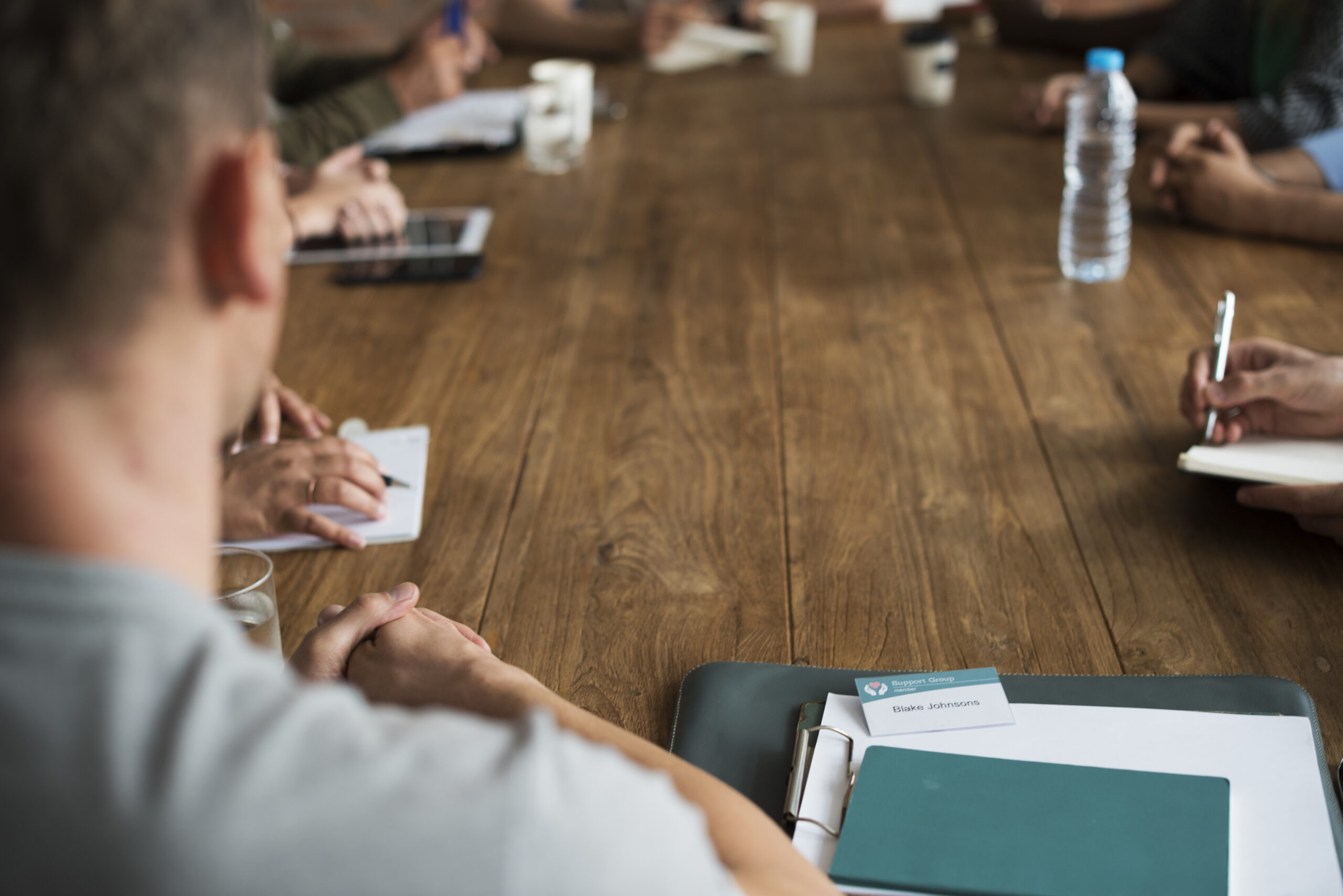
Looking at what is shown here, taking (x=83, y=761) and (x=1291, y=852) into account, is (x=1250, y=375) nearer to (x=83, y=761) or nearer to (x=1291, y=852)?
(x=1291, y=852)

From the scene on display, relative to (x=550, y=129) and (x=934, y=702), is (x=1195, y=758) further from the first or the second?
(x=550, y=129)

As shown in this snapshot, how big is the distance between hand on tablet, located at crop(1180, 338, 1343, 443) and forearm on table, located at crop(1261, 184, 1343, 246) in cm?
56

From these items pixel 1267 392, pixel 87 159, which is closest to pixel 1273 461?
pixel 1267 392

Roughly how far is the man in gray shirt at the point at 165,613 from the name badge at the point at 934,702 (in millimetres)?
340

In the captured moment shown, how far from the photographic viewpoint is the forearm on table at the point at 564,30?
8.79ft

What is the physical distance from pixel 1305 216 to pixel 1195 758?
1105mm

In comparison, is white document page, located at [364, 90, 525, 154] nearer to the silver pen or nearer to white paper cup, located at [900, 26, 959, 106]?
white paper cup, located at [900, 26, 959, 106]

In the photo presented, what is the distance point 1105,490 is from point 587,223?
0.98 m

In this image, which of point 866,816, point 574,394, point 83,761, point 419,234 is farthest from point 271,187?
point 419,234

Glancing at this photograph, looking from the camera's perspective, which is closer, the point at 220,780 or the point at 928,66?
the point at 220,780

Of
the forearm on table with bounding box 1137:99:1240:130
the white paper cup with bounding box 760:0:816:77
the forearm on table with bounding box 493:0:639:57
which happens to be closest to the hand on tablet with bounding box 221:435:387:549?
the forearm on table with bounding box 1137:99:1240:130

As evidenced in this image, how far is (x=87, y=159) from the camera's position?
38cm

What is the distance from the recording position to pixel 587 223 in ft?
5.79

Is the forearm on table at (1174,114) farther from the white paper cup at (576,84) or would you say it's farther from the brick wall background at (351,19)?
the brick wall background at (351,19)
